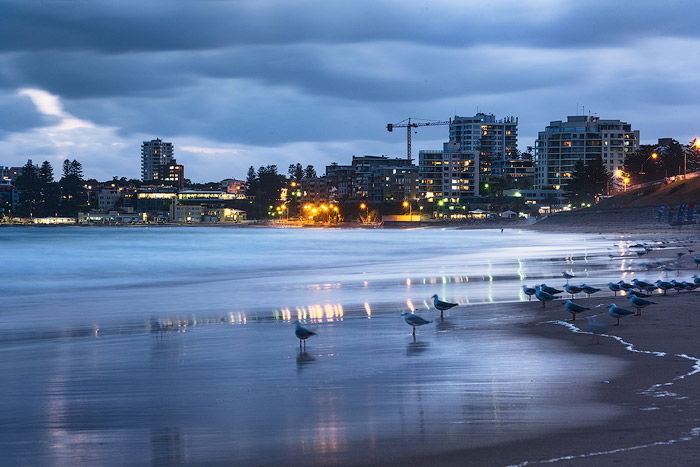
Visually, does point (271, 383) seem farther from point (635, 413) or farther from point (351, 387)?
point (635, 413)

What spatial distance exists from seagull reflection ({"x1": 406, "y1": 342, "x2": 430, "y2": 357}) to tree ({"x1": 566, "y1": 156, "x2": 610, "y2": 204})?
5723 inches

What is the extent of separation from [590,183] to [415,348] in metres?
149

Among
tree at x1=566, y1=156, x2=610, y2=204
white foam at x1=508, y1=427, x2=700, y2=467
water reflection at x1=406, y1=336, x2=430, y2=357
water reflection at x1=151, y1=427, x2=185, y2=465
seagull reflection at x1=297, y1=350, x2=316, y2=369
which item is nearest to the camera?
white foam at x1=508, y1=427, x2=700, y2=467

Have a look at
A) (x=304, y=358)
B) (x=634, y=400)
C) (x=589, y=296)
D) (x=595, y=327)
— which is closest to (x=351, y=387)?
(x=304, y=358)

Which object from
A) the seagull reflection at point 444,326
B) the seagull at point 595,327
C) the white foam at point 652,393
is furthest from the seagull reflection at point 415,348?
the white foam at point 652,393

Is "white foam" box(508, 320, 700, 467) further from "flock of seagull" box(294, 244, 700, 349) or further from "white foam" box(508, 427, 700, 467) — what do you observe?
"flock of seagull" box(294, 244, 700, 349)

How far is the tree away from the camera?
15275 cm

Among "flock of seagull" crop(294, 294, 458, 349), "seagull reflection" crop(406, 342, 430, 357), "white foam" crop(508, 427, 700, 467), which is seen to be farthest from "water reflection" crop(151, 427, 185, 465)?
"seagull reflection" crop(406, 342, 430, 357)

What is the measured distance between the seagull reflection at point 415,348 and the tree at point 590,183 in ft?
477

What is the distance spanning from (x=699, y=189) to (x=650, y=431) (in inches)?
4050

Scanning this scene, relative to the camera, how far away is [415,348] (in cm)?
1233

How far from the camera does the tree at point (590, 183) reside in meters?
153

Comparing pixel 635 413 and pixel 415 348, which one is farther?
pixel 415 348

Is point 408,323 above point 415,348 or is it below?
above
